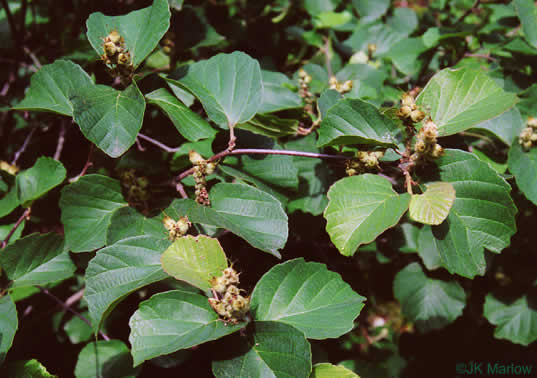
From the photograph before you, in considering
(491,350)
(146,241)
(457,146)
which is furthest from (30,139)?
(491,350)

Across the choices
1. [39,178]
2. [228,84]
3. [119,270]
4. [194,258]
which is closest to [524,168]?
[228,84]

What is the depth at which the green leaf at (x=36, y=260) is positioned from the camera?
164 centimetres

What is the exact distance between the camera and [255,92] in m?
1.60

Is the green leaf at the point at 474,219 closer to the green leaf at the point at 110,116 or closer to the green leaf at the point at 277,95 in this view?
the green leaf at the point at 277,95

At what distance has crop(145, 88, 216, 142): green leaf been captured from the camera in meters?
1.47

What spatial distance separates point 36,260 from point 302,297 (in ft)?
3.66

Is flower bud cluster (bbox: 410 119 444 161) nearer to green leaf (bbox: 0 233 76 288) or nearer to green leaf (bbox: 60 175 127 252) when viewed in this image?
green leaf (bbox: 60 175 127 252)

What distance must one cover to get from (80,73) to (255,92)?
67 centimetres

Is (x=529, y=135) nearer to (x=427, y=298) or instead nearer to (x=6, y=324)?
(x=427, y=298)

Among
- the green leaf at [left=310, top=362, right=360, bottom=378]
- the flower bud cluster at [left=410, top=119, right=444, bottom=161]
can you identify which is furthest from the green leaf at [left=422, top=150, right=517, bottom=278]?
the green leaf at [left=310, top=362, right=360, bottom=378]

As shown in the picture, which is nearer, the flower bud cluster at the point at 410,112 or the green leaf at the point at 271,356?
the green leaf at the point at 271,356

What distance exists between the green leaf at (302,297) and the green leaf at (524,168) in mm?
874

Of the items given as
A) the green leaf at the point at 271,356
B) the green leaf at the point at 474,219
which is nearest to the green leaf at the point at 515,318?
the green leaf at the point at 474,219

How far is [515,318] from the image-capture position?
2.52 metres
